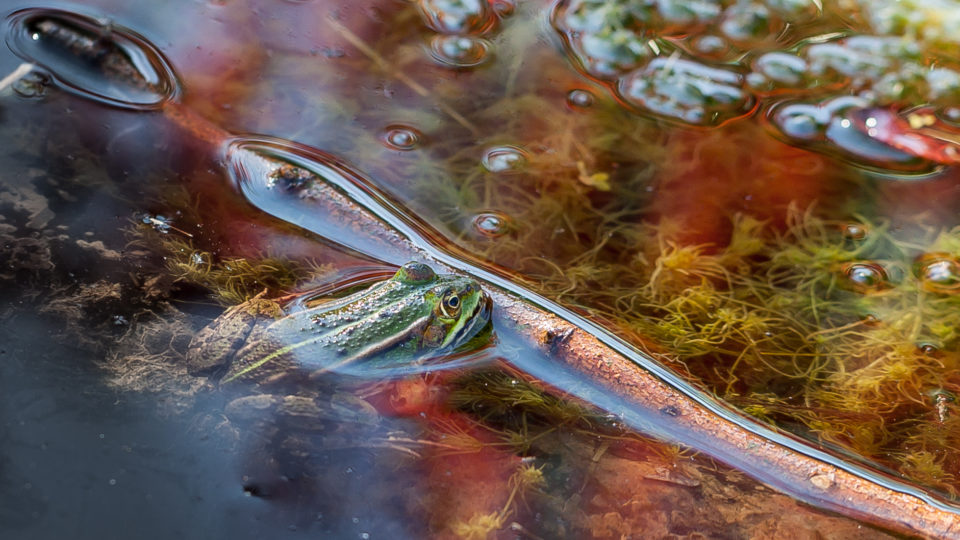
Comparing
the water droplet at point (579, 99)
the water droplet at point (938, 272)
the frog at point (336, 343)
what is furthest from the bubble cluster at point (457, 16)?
the water droplet at point (938, 272)

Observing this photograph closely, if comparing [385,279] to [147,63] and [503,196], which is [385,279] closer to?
[503,196]

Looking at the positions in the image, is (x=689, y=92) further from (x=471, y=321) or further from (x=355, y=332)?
(x=355, y=332)

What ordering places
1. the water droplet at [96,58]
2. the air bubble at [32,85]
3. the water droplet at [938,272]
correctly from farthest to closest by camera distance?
the water droplet at [96,58] → the air bubble at [32,85] → the water droplet at [938,272]

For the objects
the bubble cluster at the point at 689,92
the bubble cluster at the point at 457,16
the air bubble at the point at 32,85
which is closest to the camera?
the air bubble at the point at 32,85

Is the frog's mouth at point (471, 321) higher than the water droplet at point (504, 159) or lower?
lower

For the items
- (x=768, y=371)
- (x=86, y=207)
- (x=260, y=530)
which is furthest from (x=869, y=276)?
(x=86, y=207)

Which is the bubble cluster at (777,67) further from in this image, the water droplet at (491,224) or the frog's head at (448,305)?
the frog's head at (448,305)

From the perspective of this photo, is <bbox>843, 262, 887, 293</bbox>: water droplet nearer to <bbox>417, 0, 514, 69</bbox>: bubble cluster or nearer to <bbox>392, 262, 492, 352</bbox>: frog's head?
<bbox>392, 262, 492, 352</bbox>: frog's head
